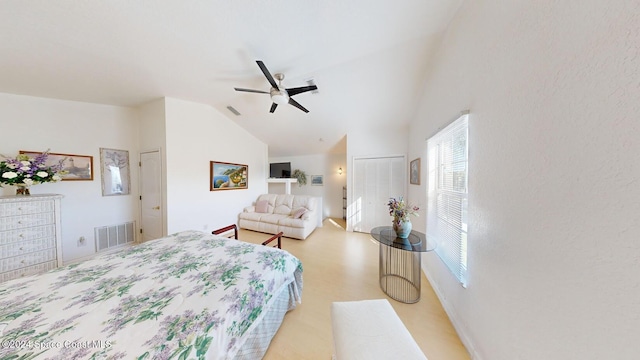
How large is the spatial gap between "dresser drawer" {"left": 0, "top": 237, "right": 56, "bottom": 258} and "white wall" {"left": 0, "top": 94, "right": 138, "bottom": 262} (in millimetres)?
636

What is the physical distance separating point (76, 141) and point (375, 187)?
548 cm

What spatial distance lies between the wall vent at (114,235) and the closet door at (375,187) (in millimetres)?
4562

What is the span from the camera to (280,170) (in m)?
5.85

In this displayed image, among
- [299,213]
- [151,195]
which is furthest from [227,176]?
[299,213]

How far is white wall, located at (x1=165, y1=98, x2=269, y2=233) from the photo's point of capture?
10.3 ft

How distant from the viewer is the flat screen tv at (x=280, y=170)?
5.77 meters

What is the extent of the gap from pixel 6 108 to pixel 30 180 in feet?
3.85

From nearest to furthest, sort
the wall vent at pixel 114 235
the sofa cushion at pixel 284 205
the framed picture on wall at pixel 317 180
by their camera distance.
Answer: the wall vent at pixel 114 235, the sofa cushion at pixel 284 205, the framed picture on wall at pixel 317 180

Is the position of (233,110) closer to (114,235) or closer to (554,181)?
(114,235)

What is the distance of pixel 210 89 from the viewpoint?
2969mm

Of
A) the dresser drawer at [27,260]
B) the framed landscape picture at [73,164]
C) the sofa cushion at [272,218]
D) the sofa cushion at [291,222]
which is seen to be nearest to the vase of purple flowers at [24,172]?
the framed landscape picture at [73,164]

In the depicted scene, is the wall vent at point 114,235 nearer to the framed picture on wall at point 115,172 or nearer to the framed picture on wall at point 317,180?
the framed picture on wall at point 115,172

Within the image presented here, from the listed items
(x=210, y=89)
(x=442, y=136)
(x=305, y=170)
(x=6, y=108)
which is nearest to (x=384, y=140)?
(x=442, y=136)

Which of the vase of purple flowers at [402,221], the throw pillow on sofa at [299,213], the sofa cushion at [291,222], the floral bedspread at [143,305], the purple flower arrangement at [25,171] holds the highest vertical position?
the purple flower arrangement at [25,171]
